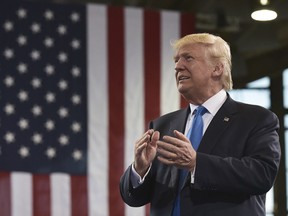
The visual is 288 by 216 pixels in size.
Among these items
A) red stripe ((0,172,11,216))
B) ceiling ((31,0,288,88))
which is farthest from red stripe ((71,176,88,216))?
ceiling ((31,0,288,88))

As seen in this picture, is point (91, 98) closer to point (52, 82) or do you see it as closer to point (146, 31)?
point (52, 82)

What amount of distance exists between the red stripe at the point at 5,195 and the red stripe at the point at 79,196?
18.6 inches

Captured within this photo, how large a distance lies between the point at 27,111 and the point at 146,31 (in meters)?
1.15

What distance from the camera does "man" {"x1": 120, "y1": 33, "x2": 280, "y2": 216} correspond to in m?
1.82

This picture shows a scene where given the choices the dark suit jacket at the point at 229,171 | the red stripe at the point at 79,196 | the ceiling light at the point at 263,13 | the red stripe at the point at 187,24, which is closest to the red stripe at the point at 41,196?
the red stripe at the point at 79,196

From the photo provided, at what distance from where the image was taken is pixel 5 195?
460cm

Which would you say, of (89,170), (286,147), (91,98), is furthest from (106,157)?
(286,147)

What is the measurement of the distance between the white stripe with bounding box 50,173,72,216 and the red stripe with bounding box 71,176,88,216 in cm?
3

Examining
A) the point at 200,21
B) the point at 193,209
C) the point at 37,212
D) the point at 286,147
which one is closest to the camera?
the point at 193,209

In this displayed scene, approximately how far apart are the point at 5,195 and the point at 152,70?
148 centimetres

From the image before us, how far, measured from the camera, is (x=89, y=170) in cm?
475

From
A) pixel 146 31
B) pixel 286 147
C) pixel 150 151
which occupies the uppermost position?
pixel 146 31

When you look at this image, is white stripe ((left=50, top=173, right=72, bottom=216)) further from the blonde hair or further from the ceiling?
the blonde hair

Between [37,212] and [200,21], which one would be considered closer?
[37,212]
